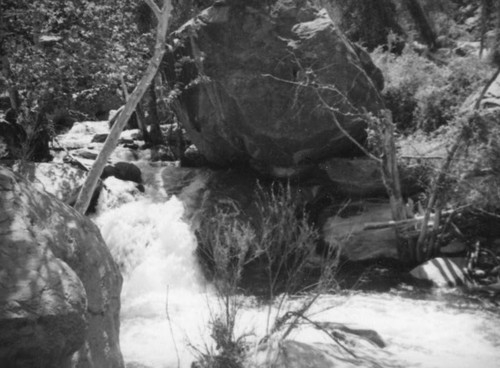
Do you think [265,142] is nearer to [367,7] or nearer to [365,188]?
[365,188]

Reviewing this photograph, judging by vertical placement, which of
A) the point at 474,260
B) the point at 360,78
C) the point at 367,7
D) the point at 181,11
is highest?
the point at 367,7

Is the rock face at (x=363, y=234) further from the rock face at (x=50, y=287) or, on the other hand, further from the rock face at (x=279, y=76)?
the rock face at (x=50, y=287)

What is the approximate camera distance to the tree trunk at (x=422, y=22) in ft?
66.9

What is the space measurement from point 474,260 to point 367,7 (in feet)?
46.6

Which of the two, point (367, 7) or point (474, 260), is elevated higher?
point (367, 7)

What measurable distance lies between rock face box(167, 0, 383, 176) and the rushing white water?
10.1 ft

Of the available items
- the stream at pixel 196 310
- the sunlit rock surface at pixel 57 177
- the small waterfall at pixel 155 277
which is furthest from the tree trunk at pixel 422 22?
the sunlit rock surface at pixel 57 177

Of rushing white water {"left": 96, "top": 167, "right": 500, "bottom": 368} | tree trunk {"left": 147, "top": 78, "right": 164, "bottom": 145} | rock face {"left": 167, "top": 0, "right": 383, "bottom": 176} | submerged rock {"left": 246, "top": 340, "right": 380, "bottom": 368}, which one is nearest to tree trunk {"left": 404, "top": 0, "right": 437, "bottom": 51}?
rock face {"left": 167, "top": 0, "right": 383, "bottom": 176}

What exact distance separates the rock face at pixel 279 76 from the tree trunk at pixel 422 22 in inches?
414

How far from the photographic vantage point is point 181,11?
15.1 metres

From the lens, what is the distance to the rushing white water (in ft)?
19.4

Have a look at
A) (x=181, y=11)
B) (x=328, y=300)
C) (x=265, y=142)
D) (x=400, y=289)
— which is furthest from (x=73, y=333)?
(x=181, y=11)

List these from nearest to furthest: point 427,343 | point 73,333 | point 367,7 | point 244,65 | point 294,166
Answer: point 73,333
point 427,343
point 244,65
point 294,166
point 367,7

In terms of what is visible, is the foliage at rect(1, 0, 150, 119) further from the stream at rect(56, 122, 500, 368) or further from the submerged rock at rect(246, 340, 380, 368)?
the submerged rock at rect(246, 340, 380, 368)
